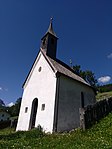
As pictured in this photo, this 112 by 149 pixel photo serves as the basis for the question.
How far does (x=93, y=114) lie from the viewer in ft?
42.2

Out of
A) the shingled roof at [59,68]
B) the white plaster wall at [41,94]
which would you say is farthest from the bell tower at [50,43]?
the white plaster wall at [41,94]

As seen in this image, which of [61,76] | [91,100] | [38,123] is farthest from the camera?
[91,100]

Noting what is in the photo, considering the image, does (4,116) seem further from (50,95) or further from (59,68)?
(50,95)

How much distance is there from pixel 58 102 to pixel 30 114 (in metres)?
4.49

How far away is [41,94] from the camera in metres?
18.4

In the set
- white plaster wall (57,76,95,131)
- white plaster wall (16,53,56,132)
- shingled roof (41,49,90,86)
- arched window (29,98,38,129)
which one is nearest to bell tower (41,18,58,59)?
shingled roof (41,49,90,86)

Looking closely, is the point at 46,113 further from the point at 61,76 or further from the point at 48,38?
the point at 48,38

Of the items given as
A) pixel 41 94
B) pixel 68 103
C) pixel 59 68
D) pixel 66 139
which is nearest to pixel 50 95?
pixel 41 94

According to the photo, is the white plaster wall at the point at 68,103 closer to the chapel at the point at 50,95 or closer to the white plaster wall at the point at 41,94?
the chapel at the point at 50,95

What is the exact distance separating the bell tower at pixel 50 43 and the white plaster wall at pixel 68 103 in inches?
209

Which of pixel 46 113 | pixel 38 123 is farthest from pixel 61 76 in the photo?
pixel 38 123

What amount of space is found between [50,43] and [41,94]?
7886 mm

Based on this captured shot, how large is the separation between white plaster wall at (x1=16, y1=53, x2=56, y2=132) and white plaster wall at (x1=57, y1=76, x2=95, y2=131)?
3.15 feet

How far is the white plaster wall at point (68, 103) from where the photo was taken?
16.4 m
